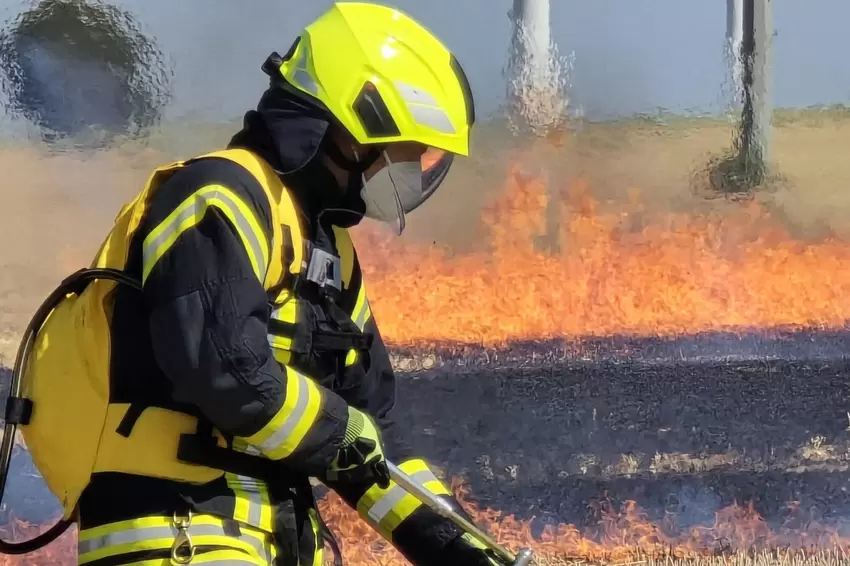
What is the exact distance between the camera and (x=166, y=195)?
1.27 meters

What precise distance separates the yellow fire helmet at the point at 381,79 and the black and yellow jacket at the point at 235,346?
6cm

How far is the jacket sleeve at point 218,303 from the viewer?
47.8 inches

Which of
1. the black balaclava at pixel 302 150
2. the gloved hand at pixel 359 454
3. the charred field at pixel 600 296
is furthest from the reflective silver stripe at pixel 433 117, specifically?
the charred field at pixel 600 296

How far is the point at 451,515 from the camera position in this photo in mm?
1628

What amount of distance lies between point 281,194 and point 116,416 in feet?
1.28

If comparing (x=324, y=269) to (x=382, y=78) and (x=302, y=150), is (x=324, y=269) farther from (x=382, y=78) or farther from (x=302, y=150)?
(x=382, y=78)

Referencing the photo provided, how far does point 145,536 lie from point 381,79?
0.75 metres

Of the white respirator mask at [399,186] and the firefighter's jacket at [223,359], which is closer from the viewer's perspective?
the firefighter's jacket at [223,359]

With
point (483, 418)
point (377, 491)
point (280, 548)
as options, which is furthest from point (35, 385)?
point (483, 418)

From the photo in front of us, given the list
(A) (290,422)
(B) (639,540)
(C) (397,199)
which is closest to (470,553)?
(A) (290,422)

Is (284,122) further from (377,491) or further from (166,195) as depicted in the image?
(377,491)

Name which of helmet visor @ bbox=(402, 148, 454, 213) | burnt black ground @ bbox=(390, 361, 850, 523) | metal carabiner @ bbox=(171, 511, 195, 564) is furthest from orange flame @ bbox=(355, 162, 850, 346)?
metal carabiner @ bbox=(171, 511, 195, 564)

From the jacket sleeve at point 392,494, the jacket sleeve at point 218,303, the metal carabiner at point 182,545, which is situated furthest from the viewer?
the jacket sleeve at point 392,494

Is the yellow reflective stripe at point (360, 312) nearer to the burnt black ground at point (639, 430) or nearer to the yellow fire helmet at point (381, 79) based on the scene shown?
the yellow fire helmet at point (381, 79)
